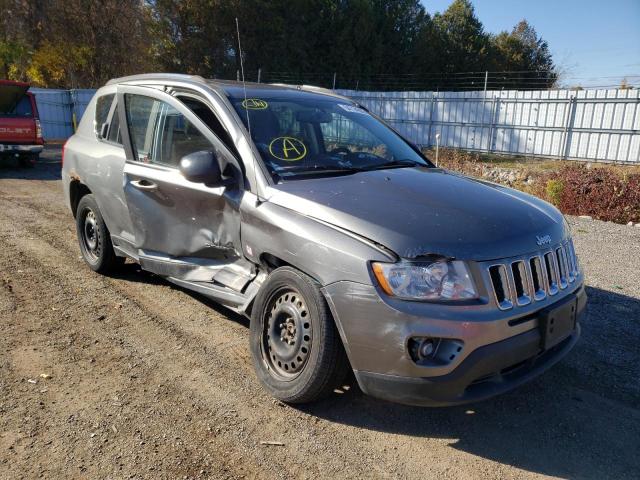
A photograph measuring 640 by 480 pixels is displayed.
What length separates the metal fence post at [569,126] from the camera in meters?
17.1

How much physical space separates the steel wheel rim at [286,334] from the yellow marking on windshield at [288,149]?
0.96 meters

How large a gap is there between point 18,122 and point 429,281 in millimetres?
13462

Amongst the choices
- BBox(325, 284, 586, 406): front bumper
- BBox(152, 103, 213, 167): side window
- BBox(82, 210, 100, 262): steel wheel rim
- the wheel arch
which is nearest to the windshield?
BBox(152, 103, 213, 167): side window

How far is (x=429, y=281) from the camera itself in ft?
8.56

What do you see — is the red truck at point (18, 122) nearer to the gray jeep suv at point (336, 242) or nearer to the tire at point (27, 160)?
the tire at point (27, 160)

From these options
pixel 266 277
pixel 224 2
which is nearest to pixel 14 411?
pixel 266 277

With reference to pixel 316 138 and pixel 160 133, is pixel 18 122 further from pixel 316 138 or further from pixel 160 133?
pixel 316 138

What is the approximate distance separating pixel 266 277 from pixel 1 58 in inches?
1021

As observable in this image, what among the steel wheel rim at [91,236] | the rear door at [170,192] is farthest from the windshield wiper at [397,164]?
the steel wheel rim at [91,236]

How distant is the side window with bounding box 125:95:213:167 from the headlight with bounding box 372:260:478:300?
1814mm

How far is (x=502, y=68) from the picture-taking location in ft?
156

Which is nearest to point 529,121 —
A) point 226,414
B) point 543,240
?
point 543,240

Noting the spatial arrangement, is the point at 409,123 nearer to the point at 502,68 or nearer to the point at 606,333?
the point at 606,333

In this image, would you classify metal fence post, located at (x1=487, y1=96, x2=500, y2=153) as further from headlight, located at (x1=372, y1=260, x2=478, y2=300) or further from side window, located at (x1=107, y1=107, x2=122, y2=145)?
headlight, located at (x1=372, y1=260, x2=478, y2=300)
